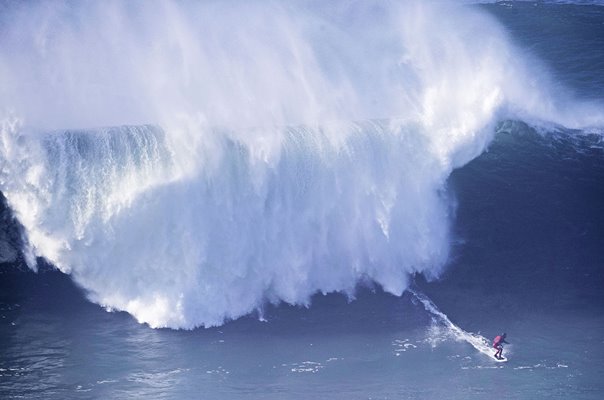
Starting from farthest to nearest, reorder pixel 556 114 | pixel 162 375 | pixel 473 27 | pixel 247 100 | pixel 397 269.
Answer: pixel 473 27 → pixel 556 114 → pixel 247 100 → pixel 397 269 → pixel 162 375

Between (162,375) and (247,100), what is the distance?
8.65 metres

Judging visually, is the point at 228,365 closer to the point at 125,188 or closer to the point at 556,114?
the point at 125,188

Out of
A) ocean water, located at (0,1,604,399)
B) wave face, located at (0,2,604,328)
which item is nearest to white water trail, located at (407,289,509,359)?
ocean water, located at (0,1,604,399)

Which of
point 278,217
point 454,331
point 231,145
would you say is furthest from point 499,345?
point 231,145

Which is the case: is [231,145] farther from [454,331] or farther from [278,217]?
[454,331]

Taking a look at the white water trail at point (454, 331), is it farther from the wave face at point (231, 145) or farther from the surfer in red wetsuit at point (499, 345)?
the wave face at point (231, 145)

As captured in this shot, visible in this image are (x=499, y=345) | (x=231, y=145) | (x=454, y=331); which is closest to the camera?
(x=499, y=345)

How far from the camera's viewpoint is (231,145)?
54.0ft

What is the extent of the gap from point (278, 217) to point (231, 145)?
87.7 inches

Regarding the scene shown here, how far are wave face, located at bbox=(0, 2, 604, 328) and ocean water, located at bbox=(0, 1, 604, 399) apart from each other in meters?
0.06

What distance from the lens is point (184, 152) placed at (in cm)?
1595

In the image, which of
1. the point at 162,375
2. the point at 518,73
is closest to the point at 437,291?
the point at 162,375

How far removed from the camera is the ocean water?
13258 mm

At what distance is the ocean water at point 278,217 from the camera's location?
522 inches
